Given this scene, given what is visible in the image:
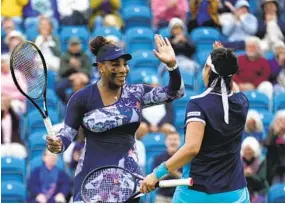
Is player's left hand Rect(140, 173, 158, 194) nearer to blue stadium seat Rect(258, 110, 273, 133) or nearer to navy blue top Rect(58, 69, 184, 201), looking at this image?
navy blue top Rect(58, 69, 184, 201)

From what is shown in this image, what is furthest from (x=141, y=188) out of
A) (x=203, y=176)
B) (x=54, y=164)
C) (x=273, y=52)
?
(x=273, y=52)

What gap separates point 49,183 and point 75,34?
3.39 metres

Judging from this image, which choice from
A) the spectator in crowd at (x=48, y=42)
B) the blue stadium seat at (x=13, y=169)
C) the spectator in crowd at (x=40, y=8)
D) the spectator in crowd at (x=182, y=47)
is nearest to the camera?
the blue stadium seat at (x=13, y=169)

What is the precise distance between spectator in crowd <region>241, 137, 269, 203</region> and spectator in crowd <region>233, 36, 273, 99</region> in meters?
1.73

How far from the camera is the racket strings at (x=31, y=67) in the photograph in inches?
306

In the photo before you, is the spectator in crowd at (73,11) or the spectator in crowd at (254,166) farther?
the spectator in crowd at (73,11)

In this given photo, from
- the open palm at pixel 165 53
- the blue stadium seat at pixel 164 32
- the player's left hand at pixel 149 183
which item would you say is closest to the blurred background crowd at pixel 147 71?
the blue stadium seat at pixel 164 32

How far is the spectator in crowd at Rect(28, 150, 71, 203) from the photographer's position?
11579mm

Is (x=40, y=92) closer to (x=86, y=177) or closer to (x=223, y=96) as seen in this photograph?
(x=86, y=177)

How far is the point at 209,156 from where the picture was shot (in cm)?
734

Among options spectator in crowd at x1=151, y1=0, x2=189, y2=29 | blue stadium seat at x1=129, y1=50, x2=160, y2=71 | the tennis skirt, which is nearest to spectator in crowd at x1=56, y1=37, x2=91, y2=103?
blue stadium seat at x1=129, y1=50, x2=160, y2=71

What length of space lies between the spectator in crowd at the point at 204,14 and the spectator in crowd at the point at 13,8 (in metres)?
2.24

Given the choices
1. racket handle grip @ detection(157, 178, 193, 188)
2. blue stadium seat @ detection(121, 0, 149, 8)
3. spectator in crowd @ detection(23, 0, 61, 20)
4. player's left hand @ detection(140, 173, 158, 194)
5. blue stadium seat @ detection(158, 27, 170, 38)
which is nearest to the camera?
racket handle grip @ detection(157, 178, 193, 188)

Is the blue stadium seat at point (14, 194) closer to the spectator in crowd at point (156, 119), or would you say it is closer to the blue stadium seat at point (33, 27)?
the spectator in crowd at point (156, 119)
